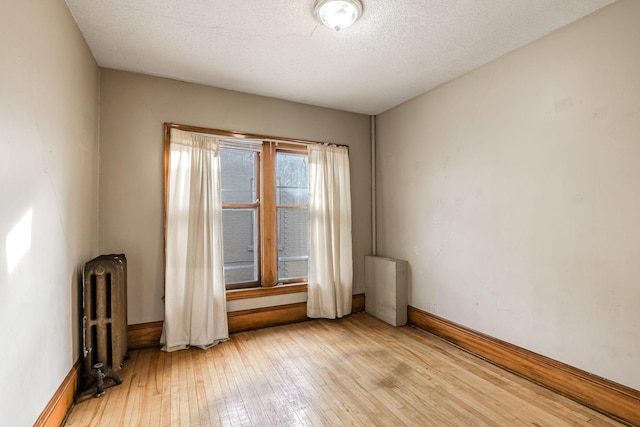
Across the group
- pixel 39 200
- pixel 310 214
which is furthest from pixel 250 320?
pixel 39 200

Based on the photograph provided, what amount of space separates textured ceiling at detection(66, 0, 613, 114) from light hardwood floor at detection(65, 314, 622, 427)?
2.65 m

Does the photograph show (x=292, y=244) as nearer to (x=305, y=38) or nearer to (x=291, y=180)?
(x=291, y=180)

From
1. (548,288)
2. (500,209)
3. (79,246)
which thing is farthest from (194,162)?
(548,288)

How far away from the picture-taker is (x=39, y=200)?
163 cm

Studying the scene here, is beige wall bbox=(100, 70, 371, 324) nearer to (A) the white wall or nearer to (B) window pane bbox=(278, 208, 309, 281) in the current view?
(A) the white wall

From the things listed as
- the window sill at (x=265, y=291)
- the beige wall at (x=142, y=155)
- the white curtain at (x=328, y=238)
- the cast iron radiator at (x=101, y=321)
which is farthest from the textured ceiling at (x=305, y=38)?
the window sill at (x=265, y=291)

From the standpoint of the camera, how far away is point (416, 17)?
2.11m

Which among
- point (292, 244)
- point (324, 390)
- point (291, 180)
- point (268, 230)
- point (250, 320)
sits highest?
point (291, 180)

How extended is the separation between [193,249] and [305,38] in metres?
2.16

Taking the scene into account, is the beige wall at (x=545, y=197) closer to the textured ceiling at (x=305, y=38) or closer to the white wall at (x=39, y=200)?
the textured ceiling at (x=305, y=38)

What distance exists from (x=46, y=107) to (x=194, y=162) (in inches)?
54.3

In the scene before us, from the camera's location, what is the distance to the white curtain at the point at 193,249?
9.57 ft

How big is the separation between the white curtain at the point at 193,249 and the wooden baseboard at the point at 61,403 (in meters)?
0.82

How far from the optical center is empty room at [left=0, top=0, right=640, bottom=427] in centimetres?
187
